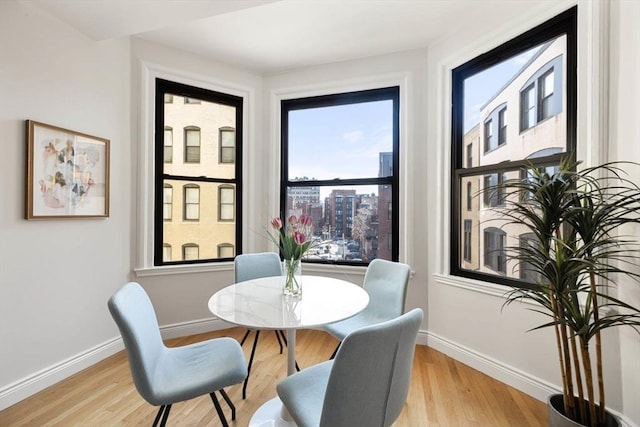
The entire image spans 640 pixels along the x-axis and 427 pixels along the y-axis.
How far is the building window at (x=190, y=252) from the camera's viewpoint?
311 cm

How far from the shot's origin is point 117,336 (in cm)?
271

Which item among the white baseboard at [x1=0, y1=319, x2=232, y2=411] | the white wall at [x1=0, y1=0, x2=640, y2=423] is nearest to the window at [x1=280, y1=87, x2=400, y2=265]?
the white wall at [x1=0, y1=0, x2=640, y2=423]

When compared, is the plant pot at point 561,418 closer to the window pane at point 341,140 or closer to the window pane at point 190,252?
the window pane at point 341,140

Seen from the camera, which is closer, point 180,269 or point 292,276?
point 292,276

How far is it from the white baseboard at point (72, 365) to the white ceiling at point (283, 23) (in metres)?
2.41

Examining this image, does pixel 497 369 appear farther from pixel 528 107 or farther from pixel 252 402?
pixel 528 107

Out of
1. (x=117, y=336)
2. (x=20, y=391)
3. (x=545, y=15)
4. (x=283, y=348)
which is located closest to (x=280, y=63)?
(x=545, y=15)

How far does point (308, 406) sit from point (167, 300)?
2210mm

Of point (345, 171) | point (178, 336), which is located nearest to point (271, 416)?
point (178, 336)

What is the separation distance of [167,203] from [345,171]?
1783 mm

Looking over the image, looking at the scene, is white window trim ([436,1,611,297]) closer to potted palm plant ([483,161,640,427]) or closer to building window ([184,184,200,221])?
potted palm plant ([483,161,640,427])

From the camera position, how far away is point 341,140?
330 cm

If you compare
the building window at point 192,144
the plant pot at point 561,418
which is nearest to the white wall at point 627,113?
the plant pot at point 561,418

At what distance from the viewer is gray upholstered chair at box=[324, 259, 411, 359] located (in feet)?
6.84
